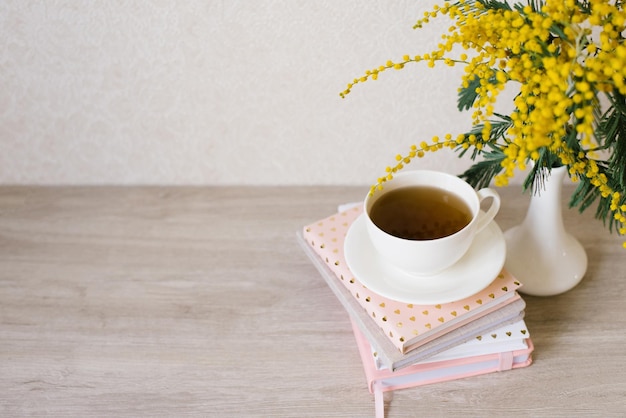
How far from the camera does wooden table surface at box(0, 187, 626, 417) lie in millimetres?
755

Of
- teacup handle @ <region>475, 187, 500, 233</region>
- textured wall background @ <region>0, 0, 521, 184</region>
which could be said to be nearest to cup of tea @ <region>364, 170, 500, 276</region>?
teacup handle @ <region>475, 187, 500, 233</region>

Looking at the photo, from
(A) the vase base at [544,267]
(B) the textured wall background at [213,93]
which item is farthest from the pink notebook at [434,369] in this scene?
(B) the textured wall background at [213,93]

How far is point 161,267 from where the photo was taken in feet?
3.14

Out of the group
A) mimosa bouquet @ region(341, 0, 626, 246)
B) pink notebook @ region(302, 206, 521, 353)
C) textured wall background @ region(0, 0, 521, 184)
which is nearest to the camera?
mimosa bouquet @ region(341, 0, 626, 246)

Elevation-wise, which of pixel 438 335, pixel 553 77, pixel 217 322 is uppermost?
pixel 553 77

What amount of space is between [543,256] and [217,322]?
0.43 meters

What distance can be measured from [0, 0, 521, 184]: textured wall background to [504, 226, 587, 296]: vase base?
0.87 feet

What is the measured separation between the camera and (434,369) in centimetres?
75

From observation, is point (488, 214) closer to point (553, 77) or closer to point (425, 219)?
point (425, 219)

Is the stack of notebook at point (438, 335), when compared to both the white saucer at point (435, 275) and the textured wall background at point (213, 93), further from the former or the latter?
the textured wall background at point (213, 93)

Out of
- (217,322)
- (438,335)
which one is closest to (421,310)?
(438,335)

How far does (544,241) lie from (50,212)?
767 millimetres

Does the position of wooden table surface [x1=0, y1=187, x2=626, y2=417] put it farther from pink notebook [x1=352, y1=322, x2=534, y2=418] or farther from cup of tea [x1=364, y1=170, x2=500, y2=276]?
cup of tea [x1=364, y1=170, x2=500, y2=276]

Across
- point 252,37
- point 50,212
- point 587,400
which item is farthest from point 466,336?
point 50,212
